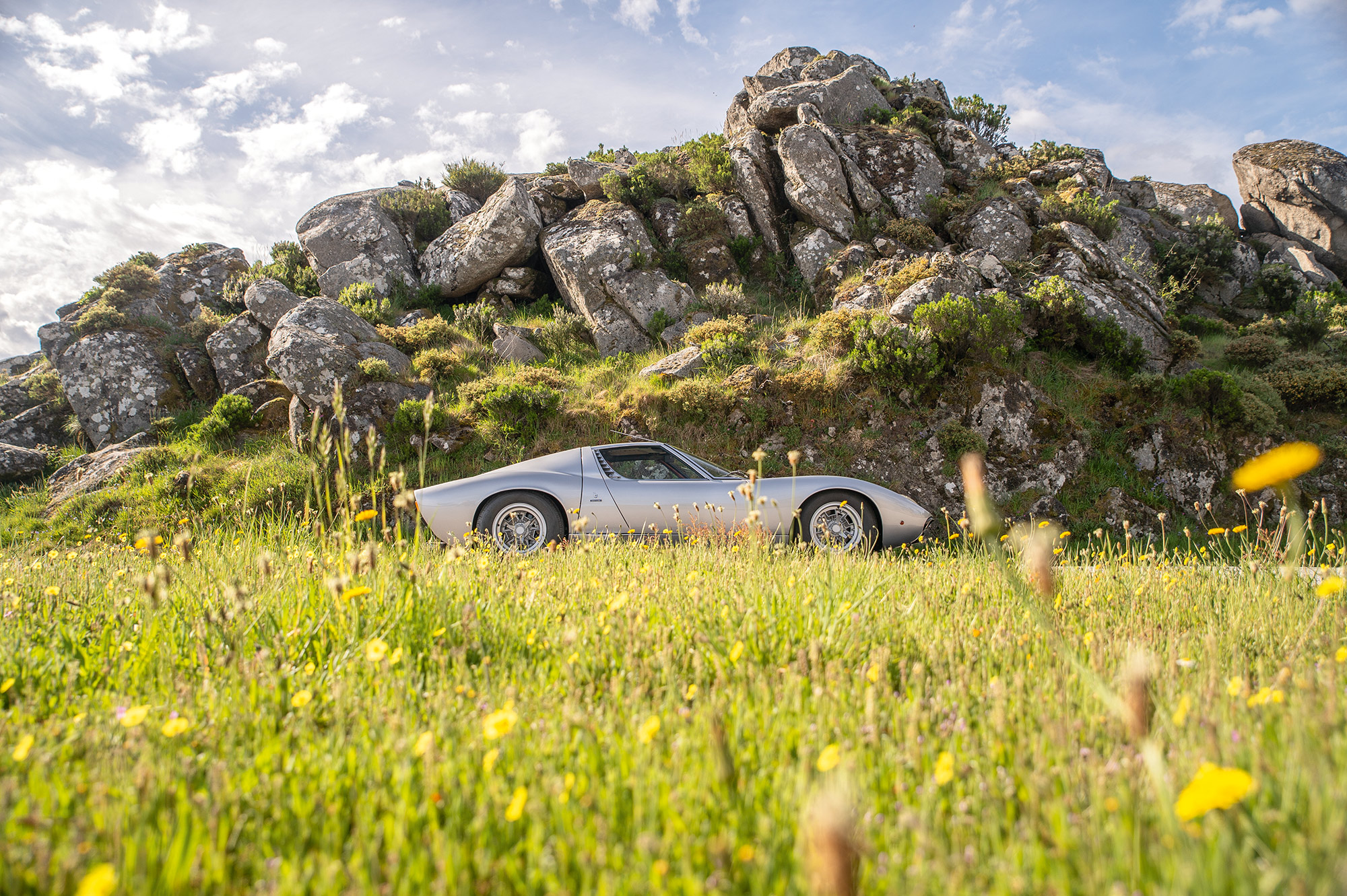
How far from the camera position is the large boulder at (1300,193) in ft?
79.2

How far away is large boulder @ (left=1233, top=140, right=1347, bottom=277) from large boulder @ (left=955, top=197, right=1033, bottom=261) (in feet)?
66.6

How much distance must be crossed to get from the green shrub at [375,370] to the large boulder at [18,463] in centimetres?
670

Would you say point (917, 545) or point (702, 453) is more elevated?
point (702, 453)

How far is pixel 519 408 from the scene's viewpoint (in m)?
10.4

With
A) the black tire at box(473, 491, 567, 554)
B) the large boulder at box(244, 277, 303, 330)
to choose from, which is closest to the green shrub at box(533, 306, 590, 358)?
the large boulder at box(244, 277, 303, 330)

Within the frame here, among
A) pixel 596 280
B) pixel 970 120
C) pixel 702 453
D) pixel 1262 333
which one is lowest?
pixel 702 453

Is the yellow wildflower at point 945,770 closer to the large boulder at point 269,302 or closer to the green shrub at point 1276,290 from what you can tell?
the large boulder at point 269,302

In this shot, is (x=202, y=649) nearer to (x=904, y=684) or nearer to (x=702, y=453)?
(x=904, y=684)

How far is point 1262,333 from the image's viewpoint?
13094 millimetres

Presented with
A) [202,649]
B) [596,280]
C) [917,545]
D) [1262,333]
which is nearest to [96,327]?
[596,280]

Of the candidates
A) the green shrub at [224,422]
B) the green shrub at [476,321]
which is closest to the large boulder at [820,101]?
the green shrub at [476,321]

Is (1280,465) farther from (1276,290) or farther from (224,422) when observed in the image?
(1276,290)

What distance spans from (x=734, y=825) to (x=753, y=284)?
15558mm

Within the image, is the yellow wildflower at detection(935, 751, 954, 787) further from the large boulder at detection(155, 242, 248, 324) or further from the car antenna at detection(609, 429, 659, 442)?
the large boulder at detection(155, 242, 248, 324)
